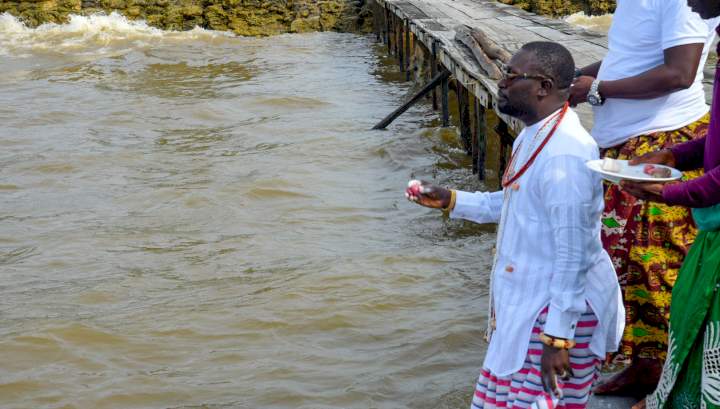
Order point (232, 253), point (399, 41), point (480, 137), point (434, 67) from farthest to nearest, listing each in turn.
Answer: point (399, 41), point (434, 67), point (480, 137), point (232, 253)

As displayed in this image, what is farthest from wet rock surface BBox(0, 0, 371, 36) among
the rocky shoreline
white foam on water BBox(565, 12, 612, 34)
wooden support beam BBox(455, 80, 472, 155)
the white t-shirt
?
the white t-shirt

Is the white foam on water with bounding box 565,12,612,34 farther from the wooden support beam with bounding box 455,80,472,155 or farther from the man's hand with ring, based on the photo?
the man's hand with ring

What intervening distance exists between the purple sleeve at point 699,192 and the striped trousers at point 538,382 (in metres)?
0.40

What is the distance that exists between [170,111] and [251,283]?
639 centimetres

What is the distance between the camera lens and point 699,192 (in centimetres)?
246


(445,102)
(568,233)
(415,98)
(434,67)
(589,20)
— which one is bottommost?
(589,20)

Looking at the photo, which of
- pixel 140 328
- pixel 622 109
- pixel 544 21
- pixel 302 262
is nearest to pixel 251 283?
pixel 302 262

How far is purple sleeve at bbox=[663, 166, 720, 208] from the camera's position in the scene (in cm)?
244

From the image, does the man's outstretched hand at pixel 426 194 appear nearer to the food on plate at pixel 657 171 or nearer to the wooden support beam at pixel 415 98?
the food on plate at pixel 657 171

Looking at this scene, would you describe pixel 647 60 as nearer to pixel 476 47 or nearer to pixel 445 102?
pixel 476 47

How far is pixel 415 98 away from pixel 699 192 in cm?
760

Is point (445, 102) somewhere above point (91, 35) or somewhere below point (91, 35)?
above

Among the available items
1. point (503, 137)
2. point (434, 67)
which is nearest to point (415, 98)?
point (434, 67)

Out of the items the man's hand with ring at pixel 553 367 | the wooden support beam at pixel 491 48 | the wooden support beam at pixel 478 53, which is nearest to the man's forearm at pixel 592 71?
the man's hand with ring at pixel 553 367
